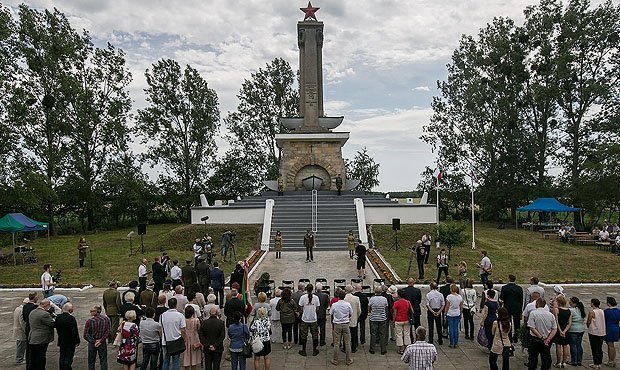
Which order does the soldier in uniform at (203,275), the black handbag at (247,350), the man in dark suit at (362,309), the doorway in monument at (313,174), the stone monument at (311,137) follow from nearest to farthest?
→ the black handbag at (247,350)
the man in dark suit at (362,309)
the soldier in uniform at (203,275)
the stone monument at (311,137)
the doorway in monument at (313,174)

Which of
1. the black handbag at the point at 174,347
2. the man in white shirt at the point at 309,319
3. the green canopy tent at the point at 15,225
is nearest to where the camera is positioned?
the black handbag at the point at 174,347

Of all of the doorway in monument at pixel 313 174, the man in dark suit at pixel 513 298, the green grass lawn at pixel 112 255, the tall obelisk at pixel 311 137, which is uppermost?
the tall obelisk at pixel 311 137

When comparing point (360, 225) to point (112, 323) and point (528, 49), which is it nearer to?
point (112, 323)

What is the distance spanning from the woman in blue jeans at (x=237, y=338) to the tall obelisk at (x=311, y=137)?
23.9 m

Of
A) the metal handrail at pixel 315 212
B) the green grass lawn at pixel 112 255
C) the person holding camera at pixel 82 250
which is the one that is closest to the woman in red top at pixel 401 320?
the green grass lawn at pixel 112 255

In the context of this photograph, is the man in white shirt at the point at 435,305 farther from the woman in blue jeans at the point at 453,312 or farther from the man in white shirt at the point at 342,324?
the man in white shirt at the point at 342,324

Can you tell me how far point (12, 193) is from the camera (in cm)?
2309

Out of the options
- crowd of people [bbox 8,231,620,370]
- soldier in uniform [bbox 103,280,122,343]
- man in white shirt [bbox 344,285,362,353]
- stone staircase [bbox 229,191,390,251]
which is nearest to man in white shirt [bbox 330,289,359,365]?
crowd of people [bbox 8,231,620,370]

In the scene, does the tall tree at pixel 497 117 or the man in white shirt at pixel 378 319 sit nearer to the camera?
the man in white shirt at pixel 378 319

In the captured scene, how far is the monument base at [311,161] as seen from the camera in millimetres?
31875

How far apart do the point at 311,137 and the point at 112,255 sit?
14664mm

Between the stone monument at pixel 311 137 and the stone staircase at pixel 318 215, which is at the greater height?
the stone monument at pixel 311 137

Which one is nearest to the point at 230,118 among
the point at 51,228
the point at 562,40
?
the point at 51,228

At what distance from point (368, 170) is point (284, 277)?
108ft
